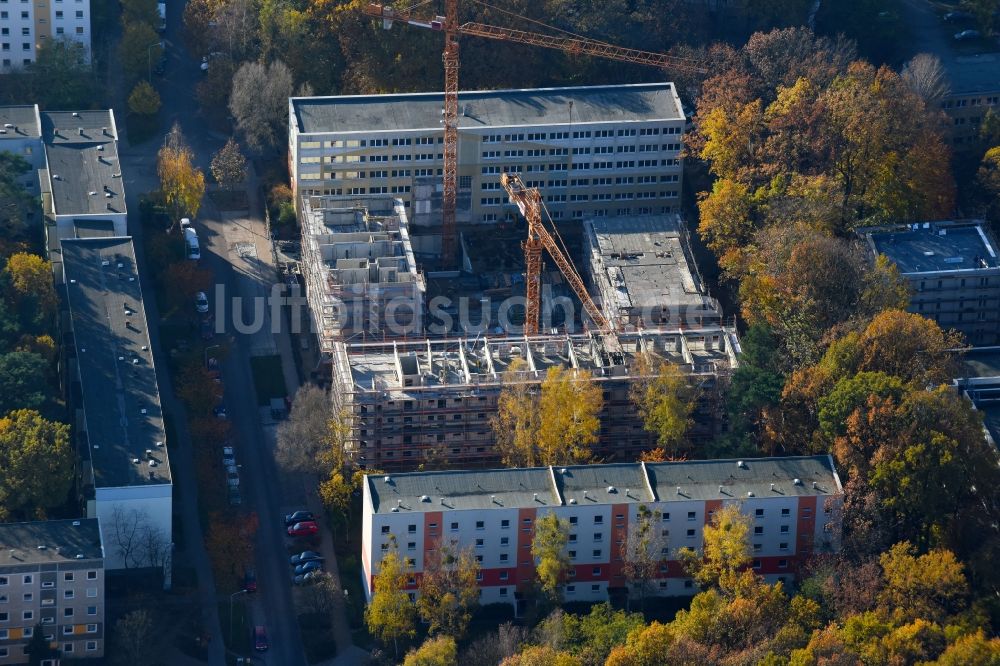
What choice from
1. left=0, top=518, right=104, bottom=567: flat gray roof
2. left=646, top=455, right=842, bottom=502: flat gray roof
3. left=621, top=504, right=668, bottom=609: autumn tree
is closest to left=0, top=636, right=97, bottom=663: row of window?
left=0, top=518, right=104, bottom=567: flat gray roof

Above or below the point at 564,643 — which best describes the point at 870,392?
above

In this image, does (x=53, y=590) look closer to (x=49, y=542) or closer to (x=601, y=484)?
(x=49, y=542)

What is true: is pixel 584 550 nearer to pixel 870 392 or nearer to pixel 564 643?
pixel 564 643

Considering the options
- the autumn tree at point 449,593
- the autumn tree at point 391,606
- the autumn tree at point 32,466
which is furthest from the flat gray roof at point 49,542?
the autumn tree at point 449,593

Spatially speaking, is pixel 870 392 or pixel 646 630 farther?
pixel 870 392

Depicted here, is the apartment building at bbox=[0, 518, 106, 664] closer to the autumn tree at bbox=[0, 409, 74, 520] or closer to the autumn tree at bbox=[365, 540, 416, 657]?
the autumn tree at bbox=[0, 409, 74, 520]

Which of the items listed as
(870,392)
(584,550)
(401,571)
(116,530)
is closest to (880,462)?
(870,392)
